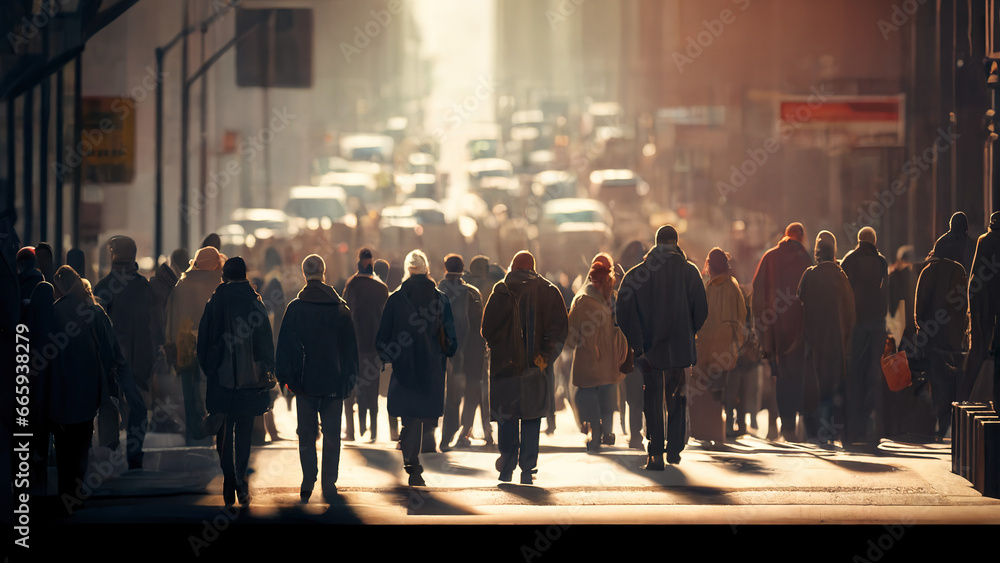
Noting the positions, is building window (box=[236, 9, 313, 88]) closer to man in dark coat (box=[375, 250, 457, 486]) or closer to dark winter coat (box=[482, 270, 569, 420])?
man in dark coat (box=[375, 250, 457, 486])

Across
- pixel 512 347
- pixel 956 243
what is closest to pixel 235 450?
pixel 512 347

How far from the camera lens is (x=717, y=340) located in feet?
42.7

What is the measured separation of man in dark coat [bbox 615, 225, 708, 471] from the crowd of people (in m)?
0.01

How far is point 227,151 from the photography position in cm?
4759

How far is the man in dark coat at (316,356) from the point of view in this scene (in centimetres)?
1026

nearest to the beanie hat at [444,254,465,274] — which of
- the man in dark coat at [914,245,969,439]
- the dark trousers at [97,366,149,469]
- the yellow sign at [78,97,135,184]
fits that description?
the dark trousers at [97,366,149,469]

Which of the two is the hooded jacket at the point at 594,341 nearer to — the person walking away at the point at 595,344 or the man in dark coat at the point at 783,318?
the person walking away at the point at 595,344

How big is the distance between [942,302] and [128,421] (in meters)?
7.31

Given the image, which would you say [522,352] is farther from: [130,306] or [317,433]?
[130,306]

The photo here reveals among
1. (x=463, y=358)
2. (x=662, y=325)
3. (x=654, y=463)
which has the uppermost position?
(x=662, y=325)

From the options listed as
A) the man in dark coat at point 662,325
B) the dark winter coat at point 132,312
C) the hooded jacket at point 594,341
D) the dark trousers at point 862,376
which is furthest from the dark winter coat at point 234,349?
the dark trousers at point 862,376

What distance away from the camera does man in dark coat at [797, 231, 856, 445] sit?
12.8m

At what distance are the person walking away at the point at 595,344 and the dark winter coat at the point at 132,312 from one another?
3.89 m

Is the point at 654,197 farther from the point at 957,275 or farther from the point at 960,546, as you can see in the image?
the point at 960,546
